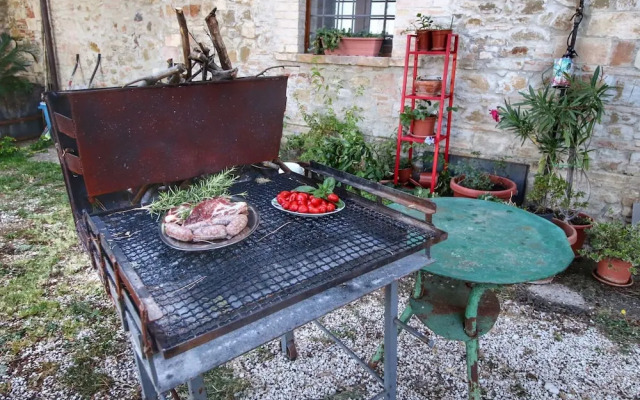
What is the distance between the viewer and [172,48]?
7.10 m

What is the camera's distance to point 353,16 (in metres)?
5.63

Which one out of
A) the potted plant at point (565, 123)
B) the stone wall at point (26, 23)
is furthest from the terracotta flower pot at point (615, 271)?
the stone wall at point (26, 23)

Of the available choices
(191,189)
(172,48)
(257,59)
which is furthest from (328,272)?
(172,48)

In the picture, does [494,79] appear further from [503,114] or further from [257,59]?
[257,59]

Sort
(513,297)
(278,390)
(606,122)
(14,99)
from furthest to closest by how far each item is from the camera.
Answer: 1. (14,99)
2. (606,122)
3. (513,297)
4. (278,390)

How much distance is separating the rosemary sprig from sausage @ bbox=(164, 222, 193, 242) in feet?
0.94

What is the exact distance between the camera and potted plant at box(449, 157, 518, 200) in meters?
4.40


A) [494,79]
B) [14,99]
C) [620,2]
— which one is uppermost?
[620,2]

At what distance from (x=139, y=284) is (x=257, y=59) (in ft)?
17.8

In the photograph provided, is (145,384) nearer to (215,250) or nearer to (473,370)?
(215,250)

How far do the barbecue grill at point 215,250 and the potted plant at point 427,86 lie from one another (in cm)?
253

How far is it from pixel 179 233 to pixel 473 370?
1593 mm

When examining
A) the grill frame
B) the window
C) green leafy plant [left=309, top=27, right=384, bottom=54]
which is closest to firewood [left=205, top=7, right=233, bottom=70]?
the grill frame

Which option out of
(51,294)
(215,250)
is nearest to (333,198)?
(215,250)
